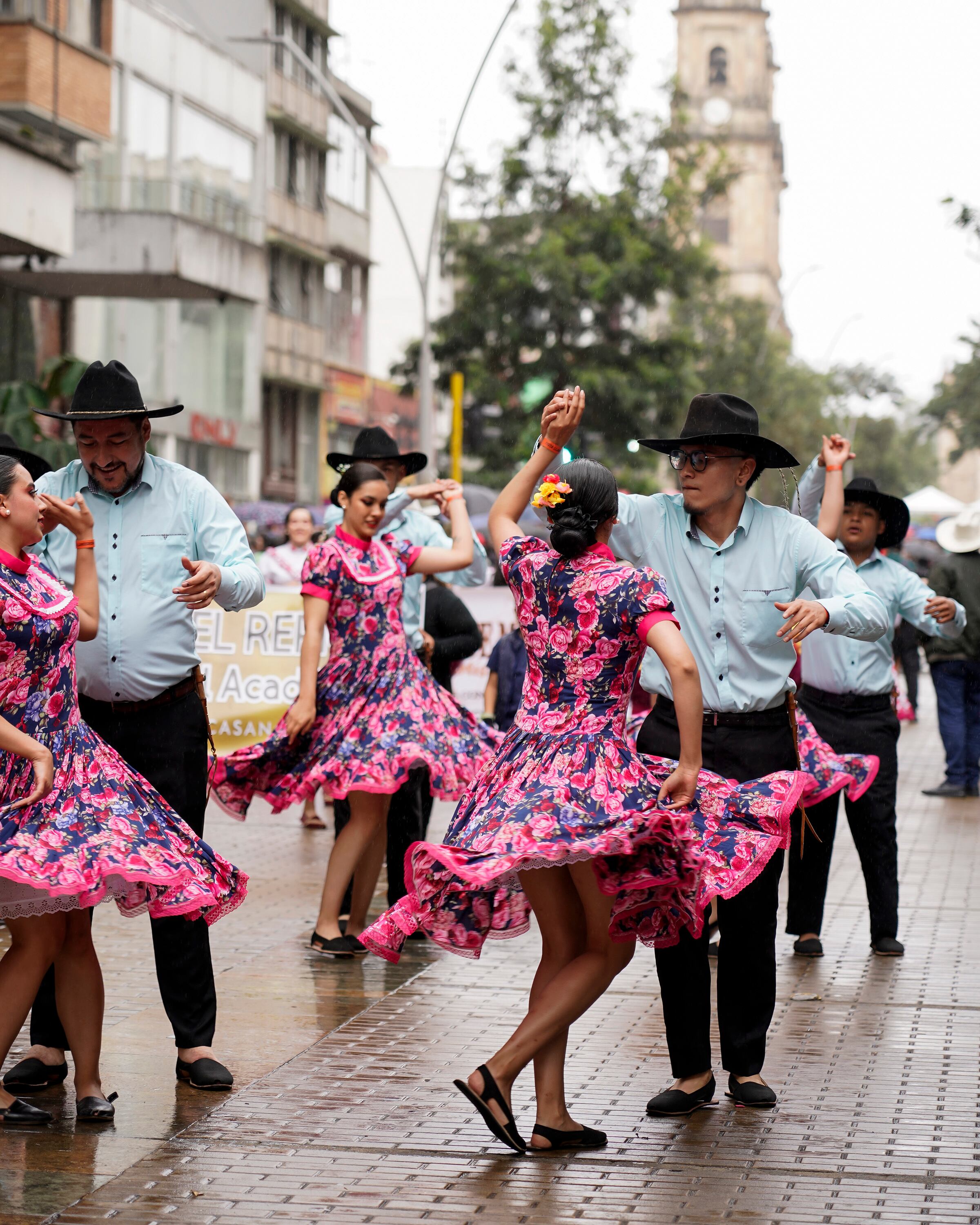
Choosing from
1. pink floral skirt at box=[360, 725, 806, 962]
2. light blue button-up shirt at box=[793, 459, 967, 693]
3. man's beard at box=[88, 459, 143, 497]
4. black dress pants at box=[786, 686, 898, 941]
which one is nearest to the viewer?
pink floral skirt at box=[360, 725, 806, 962]

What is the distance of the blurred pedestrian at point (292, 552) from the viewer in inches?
590

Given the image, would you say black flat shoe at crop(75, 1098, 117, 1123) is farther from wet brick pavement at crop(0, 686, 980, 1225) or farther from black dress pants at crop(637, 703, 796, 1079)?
black dress pants at crop(637, 703, 796, 1079)

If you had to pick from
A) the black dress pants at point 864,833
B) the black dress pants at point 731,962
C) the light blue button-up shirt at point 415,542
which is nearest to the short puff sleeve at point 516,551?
the black dress pants at point 731,962

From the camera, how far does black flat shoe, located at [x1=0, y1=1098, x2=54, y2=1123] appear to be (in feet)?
17.7

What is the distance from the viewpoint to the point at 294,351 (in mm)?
48531

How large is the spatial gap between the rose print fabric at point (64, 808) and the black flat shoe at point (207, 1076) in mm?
636

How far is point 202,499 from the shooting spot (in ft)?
19.9

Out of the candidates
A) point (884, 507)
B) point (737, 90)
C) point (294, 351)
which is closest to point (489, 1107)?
point (884, 507)

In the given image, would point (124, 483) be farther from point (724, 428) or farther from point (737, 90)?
point (737, 90)

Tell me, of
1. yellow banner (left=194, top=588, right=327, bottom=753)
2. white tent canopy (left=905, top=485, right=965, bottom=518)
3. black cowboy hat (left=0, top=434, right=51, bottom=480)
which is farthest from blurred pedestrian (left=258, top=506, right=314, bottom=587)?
white tent canopy (left=905, top=485, right=965, bottom=518)

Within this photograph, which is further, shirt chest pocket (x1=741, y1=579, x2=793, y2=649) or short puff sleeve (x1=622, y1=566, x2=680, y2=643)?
shirt chest pocket (x1=741, y1=579, x2=793, y2=649)

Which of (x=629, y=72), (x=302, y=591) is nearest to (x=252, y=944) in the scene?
(x=302, y=591)

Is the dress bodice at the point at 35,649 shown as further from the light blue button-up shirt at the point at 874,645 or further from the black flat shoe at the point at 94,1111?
the light blue button-up shirt at the point at 874,645

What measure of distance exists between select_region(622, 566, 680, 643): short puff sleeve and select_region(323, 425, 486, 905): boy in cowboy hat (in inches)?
136
